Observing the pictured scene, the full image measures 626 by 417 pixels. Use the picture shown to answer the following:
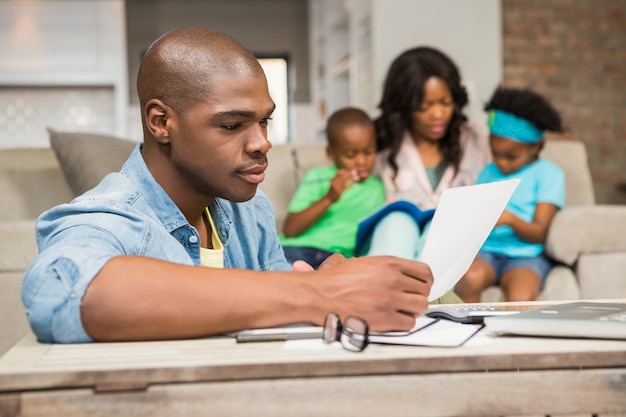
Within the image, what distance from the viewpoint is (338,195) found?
264cm

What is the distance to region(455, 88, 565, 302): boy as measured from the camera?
246 centimetres

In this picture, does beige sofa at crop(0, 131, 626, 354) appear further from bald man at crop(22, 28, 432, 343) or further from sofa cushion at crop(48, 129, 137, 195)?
bald man at crop(22, 28, 432, 343)

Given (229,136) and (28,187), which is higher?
(229,136)

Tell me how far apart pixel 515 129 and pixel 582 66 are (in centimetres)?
298

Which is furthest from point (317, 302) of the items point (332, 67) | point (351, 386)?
point (332, 67)

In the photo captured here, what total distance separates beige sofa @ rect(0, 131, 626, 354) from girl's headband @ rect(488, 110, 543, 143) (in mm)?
294

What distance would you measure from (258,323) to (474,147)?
221cm

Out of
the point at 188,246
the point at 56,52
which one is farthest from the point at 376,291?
the point at 56,52

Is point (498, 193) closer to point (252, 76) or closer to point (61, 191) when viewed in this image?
point (252, 76)

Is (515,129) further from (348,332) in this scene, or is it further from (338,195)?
(348,332)

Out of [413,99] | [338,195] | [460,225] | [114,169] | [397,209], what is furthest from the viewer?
[413,99]

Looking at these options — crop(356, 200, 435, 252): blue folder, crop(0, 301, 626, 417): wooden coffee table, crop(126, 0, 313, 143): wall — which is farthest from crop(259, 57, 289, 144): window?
crop(0, 301, 626, 417): wooden coffee table

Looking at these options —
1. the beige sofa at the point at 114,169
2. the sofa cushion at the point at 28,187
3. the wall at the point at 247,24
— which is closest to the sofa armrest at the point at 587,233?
the beige sofa at the point at 114,169

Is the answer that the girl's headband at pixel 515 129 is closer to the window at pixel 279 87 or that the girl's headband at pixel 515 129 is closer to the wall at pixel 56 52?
the wall at pixel 56 52
